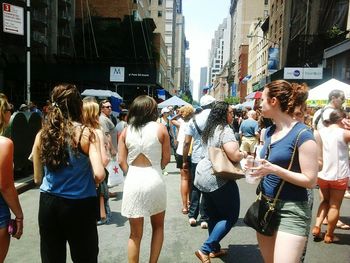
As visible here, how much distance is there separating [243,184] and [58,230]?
7.07 m

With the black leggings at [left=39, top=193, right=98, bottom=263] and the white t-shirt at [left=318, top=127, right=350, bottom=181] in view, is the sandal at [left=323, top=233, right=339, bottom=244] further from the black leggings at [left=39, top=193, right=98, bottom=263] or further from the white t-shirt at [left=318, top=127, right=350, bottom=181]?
the black leggings at [left=39, top=193, right=98, bottom=263]

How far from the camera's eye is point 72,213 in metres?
2.81

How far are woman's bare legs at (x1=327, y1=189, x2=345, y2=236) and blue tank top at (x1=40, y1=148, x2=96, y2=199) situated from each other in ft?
11.6

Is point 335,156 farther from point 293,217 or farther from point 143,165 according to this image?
point 143,165

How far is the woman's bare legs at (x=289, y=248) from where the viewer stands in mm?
2713

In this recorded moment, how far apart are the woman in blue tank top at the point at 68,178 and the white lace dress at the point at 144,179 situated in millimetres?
694

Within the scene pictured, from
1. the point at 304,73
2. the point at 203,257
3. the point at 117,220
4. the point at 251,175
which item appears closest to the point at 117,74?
the point at 304,73

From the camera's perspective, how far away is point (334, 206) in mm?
5074

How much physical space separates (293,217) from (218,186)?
155 cm

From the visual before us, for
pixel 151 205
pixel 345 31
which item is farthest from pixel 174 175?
pixel 345 31

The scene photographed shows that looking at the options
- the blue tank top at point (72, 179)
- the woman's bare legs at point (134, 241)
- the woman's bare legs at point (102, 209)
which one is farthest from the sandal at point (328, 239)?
the blue tank top at point (72, 179)

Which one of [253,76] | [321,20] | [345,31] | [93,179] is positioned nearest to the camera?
[93,179]

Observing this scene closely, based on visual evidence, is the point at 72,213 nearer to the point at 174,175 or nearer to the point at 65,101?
the point at 65,101

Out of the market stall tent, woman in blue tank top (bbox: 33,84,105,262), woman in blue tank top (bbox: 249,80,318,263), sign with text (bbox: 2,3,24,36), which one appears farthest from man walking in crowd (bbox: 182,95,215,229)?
sign with text (bbox: 2,3,24,36)
